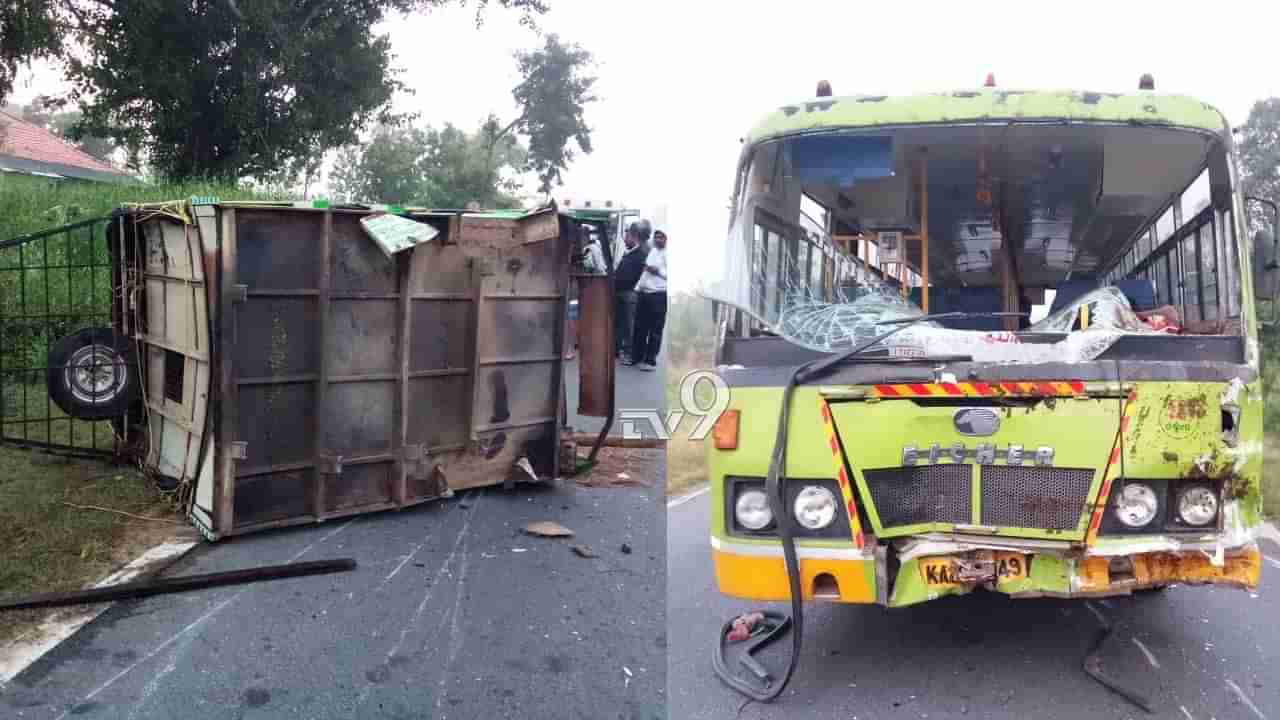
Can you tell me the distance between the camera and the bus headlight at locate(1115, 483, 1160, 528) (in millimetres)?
3844

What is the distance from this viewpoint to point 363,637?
488 centimetres

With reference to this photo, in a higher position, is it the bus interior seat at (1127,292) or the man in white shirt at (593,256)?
the man in white shirt at (593,256)

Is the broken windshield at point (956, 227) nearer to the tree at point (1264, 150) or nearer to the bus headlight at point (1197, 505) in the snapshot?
the bus headlight at point (1197, 505)

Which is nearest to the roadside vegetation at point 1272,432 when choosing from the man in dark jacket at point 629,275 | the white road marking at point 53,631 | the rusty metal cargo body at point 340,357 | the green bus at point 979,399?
the green bus at point 979,399

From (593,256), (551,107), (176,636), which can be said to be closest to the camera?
(176,636)

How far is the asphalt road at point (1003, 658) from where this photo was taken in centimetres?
404

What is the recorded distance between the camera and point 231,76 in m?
16.6

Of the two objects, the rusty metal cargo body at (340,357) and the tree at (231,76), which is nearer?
the rusty metal cargo body at (340,357)

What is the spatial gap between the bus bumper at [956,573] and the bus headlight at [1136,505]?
0.14 metres

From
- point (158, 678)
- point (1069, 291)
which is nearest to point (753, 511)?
point (1069, 291)

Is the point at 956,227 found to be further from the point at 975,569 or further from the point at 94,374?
the point at 94,374

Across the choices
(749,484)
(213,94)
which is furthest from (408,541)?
(213,94)

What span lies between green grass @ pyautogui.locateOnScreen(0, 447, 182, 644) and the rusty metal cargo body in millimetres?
346

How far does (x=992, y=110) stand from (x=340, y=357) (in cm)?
430
